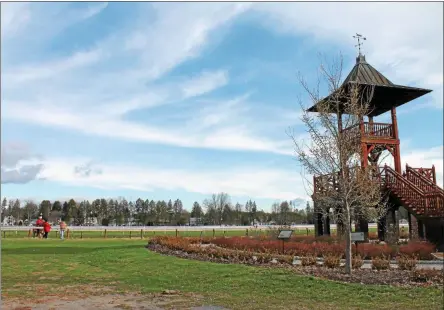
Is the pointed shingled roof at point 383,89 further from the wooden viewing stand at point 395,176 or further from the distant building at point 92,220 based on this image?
the distant building at point 92,220

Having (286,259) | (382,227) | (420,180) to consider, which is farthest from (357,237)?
(382,227)

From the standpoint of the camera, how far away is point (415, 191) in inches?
803

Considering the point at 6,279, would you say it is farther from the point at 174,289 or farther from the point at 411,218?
the point at 411,218

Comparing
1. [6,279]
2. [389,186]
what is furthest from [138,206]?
[6,279]

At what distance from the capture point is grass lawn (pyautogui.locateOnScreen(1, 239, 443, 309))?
→ 27.9 ft

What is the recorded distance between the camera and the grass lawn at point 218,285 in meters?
8.49

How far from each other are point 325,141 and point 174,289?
19.9ft

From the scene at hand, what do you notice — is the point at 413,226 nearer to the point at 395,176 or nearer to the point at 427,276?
the point at 395,176

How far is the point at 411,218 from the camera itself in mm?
21828

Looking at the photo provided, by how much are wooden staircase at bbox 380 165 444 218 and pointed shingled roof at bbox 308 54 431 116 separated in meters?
3.70

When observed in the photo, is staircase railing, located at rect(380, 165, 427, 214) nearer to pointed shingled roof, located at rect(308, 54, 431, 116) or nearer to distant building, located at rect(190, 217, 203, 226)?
pointed shingled roof, located at rect(308, 54, 431, 116)

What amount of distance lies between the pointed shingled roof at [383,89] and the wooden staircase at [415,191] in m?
3.70

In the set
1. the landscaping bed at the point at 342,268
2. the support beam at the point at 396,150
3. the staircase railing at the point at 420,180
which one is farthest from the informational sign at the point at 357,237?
the support beam at the point at 396,150

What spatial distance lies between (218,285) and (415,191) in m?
13.6
